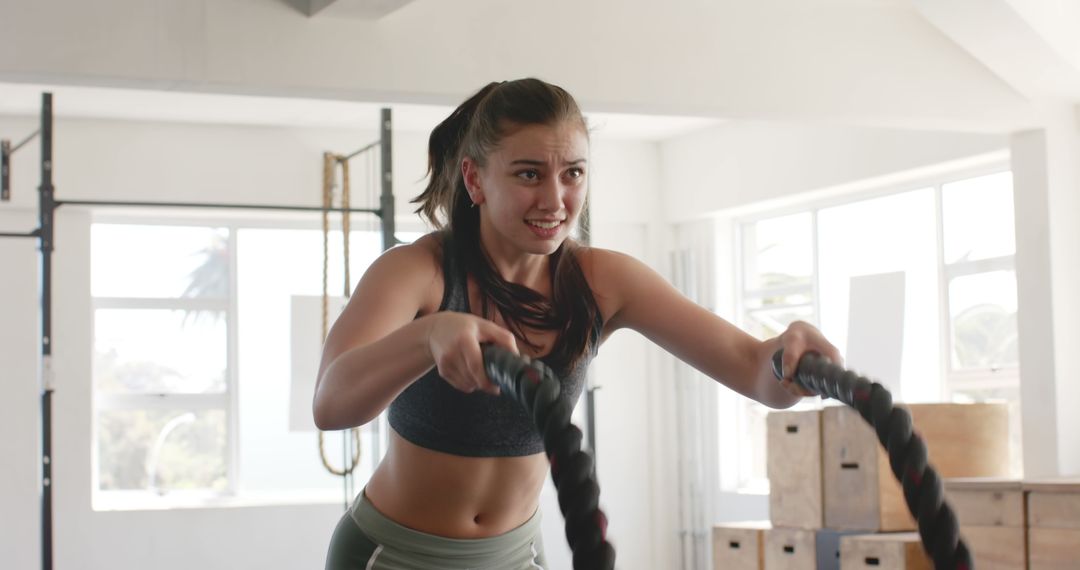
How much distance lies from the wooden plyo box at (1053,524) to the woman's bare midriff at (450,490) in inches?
148

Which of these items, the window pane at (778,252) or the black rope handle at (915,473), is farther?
the window pane at (778,252)

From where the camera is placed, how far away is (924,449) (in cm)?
100

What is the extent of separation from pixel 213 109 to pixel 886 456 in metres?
4.52

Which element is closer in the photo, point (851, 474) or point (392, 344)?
point (392, 344)

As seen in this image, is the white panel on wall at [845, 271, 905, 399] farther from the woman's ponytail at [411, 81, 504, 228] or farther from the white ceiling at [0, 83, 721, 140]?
the woman's ponytail at [411, 81, 504, 228]

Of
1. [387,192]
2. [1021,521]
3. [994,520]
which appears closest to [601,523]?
[387,192]

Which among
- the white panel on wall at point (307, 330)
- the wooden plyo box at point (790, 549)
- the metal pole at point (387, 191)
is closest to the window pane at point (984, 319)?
the wooden plyo box at point (790, 549)

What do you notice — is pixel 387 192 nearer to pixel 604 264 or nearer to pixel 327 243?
pixel 327 243

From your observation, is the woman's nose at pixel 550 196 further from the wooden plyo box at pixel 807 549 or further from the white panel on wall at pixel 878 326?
the white panel on wall at pixel 878 326

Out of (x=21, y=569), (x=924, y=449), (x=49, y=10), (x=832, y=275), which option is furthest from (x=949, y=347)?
(x=924, y=449)

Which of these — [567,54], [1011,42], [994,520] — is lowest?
[994,520]

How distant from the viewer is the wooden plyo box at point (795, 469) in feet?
20.6

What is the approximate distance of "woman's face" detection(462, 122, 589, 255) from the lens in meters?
1.57

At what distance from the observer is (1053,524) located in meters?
5.08
